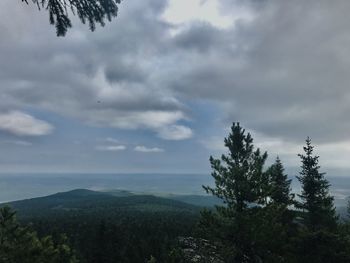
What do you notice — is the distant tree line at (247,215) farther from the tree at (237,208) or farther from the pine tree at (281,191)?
the pine tree at (281,191)

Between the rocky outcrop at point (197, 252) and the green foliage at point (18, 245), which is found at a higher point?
the green foliage at point (18, 245)

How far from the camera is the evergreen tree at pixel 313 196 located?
36094mm

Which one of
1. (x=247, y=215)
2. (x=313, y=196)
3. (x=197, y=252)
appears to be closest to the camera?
(x=247, y=215)

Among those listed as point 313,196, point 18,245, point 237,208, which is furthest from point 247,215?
point 18,245

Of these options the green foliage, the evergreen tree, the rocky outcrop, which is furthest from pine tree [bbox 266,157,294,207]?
the green foliage

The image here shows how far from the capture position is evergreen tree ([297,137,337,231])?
1421 inches

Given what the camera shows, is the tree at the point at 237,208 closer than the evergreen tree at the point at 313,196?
Yes

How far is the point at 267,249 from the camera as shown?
31.3 m

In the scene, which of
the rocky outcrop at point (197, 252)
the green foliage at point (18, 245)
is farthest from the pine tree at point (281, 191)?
the green foliage at point (18, 245)

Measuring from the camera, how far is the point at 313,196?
36.8 meters

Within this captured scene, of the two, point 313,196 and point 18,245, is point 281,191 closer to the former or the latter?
point 313,196

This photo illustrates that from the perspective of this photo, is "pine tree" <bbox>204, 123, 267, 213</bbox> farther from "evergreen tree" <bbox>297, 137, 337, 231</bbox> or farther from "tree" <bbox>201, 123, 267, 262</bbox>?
"evergreen tree" <bbox>297, 137, 337, 231</bbox>

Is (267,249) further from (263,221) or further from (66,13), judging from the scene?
(66,13)

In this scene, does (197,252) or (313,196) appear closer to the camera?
(313,196)
